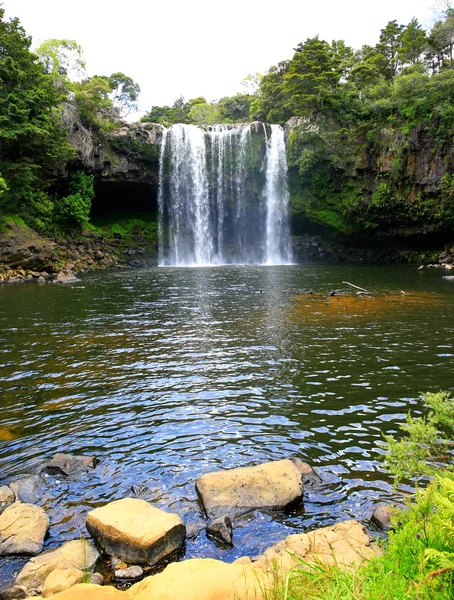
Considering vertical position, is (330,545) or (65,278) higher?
(65,278)

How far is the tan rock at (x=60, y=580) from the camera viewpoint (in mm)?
3473

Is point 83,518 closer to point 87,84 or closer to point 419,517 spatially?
point 419,517

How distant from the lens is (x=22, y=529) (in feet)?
14.4

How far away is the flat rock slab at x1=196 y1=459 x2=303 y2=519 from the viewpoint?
15.8ft

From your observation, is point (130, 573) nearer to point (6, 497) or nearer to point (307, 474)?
point (6, 497)

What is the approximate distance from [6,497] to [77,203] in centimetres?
3389

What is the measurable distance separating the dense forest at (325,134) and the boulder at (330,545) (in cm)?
2932

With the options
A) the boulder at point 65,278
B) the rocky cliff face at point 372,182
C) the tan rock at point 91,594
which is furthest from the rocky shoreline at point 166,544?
the rocky cliff face at point 372,182

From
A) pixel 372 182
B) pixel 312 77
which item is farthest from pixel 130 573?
pixel 312 77

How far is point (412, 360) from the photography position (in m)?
9.65

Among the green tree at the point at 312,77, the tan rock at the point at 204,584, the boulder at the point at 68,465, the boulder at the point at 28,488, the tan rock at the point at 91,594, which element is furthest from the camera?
the green tree at the point at 312,77

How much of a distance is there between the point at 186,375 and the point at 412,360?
517 centimetres

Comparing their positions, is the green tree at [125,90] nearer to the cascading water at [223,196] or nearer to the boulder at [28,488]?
the cascading water at [223,196]

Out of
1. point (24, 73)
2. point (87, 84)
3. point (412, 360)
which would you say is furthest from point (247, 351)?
point (87, 84)
